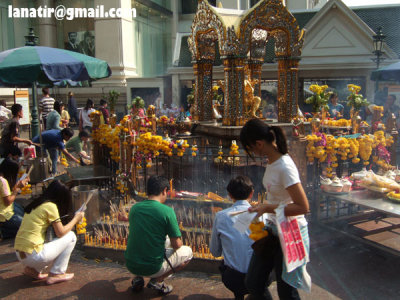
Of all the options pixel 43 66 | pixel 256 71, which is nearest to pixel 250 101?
pixel 256 71

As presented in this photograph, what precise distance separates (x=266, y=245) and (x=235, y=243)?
0.60 m

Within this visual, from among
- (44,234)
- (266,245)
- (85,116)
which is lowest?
(44,234)

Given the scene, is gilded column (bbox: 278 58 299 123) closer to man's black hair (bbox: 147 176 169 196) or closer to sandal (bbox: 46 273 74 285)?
man's black hair (bbox: 147 176 169 196)

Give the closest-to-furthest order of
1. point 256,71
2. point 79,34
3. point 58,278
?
1. point 58,278
2. point 256,71
3. point 79,34

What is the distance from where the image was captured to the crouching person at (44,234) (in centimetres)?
416

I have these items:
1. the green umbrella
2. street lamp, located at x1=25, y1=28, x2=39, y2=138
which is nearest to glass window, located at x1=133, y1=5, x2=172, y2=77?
street lamp, located at x1=25, y1=28, x2=39, y2=138

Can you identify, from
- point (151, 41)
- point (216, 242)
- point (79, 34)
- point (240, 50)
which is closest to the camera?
point (216, 242)

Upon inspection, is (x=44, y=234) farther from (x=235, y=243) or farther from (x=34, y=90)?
(x=34, y=90)

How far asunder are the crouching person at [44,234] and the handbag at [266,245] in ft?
7.69

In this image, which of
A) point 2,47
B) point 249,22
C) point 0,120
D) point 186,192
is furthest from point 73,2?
point 186,192

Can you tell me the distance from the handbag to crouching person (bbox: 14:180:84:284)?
234 centimetres

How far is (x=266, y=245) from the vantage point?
304 cm

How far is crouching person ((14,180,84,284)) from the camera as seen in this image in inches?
164

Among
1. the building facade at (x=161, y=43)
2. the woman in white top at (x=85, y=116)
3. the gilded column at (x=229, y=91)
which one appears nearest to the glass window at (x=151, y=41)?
the building facade at (x=161, y=43)
